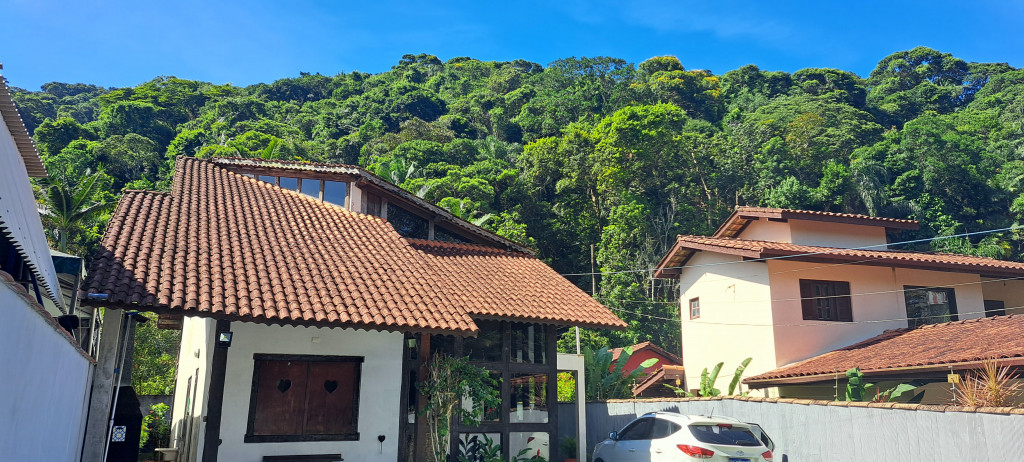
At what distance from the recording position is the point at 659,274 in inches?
990

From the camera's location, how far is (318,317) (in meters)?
10.6

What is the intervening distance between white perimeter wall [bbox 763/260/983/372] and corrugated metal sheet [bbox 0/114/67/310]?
17663mm

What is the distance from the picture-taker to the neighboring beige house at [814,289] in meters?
20.2

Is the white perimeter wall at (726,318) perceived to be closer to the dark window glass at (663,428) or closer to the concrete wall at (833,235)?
the concrete wall at (833,235)

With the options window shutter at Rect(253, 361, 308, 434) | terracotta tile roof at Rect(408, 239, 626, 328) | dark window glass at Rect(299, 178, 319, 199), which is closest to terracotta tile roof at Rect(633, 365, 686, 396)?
terracotta tile roof at Rect(408, 239, 626, 328)

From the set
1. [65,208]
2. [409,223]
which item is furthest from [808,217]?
[65,208]

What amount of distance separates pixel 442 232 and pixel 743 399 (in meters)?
7.83

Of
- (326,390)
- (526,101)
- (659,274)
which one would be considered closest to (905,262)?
(659,274)

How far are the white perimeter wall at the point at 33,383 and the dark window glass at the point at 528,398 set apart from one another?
788 cm

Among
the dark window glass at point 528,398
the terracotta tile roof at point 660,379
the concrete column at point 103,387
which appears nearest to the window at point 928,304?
the terracotta tile roof at point 660,379

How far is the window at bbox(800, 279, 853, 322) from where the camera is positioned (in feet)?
67.8

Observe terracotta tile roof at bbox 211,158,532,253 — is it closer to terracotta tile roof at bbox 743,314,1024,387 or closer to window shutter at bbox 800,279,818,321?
terracotta tile roof at bbox 743,314,1024,387

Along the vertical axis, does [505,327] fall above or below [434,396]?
above

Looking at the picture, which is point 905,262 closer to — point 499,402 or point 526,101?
point 499,402
